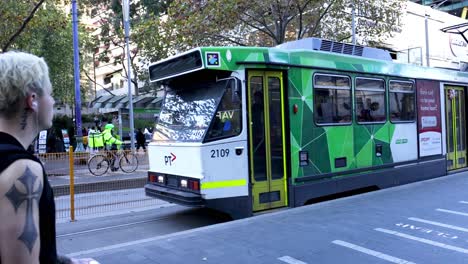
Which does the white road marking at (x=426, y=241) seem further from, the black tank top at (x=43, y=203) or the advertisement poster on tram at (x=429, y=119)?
the advertisement poster on tram at (x=429, y=119)

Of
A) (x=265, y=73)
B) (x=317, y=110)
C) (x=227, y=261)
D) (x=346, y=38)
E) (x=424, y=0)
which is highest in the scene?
(x=424, y=0)

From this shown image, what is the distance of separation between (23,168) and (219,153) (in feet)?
17.6

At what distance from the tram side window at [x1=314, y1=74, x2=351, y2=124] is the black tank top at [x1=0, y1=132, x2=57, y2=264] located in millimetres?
6807

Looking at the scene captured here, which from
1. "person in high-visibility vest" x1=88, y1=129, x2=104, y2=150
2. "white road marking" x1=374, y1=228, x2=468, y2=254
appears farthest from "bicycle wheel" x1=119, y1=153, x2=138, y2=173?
"white road marking" x1=374, y1=228, x2=468, y2=254

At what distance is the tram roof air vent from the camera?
861 centimetres

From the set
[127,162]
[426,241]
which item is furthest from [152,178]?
[127,162]

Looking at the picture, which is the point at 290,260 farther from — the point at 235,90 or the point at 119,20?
the point at 119,20

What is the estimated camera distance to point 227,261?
4922 mm

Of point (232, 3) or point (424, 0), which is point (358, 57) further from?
point (424, 0)

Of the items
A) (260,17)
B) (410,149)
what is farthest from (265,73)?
(260,17)

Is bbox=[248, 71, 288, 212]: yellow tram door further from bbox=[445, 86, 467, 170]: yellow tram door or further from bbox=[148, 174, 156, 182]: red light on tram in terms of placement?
bbox=[445, 86, 467, 170]: yellow tram door

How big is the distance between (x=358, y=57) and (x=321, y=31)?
11111 mm

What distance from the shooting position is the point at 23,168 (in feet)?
5.05

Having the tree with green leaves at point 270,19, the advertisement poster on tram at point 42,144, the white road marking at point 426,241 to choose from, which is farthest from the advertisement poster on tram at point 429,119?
the advertisement poster on tram at point 42,144
